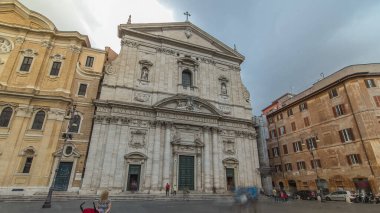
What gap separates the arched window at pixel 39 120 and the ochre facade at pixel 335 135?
86.5ft

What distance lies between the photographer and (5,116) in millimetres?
17641

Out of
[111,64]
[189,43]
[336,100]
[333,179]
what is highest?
[189,43]

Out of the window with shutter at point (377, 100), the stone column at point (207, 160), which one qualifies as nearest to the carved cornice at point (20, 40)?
the stone column at point (207, 160)

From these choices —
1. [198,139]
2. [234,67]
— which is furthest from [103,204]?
[234,67]

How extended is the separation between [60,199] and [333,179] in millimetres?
26639

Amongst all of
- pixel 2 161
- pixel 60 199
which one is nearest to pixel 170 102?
pixel 60 199

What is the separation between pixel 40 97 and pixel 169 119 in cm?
1201

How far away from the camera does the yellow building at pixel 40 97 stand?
16.7 m

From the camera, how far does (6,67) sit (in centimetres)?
1922

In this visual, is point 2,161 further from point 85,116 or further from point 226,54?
point 226,54

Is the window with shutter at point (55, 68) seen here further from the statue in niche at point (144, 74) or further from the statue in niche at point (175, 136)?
the statue in niche at point (175, 136)

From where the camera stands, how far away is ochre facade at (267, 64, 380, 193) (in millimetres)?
20688

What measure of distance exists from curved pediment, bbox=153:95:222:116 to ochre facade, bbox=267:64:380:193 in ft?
38.1

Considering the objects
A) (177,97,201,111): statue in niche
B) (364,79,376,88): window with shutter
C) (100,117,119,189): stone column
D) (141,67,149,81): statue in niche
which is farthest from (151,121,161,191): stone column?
(364,79,376,88): window with shutter
